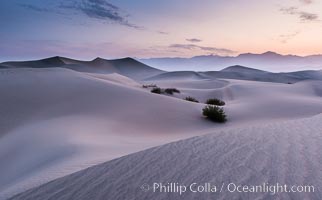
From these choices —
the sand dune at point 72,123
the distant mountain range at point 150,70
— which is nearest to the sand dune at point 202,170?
the sand dune at point 72,123

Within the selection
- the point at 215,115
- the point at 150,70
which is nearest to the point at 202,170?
the point at 215,115

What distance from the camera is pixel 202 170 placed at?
2.87 m

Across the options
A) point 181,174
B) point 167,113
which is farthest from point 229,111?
point 181,174

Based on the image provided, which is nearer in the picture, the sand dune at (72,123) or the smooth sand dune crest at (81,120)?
the sand dune at (72,123)

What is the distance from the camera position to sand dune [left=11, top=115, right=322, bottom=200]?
2.49 metres

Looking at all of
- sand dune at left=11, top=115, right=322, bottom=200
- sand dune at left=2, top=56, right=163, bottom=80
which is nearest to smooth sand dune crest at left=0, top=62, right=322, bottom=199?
sand dune at left=11, top=115, right=322, bottom=200

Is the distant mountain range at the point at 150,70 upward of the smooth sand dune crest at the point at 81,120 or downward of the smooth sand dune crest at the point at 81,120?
upward

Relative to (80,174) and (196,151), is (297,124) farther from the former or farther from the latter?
(80,174)

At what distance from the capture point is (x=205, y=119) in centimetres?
1030

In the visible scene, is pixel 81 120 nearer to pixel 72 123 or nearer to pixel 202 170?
pixel 72 123

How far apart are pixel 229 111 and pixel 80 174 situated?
958 cm

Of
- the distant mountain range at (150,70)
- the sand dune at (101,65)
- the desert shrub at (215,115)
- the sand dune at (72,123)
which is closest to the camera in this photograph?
the sand dune at (72,123)

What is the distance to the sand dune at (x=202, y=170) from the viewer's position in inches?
98.0

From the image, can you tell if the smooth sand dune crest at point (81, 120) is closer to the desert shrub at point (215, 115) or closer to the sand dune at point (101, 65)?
the desert shrub at point (215, 115)
